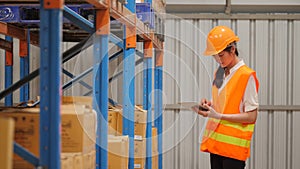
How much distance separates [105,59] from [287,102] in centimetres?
591

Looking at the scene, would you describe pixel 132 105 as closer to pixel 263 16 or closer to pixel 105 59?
pixel 105 59

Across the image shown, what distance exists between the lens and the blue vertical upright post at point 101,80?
441cm

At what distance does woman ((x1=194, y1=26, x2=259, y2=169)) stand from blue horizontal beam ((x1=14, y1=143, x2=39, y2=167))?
274cm

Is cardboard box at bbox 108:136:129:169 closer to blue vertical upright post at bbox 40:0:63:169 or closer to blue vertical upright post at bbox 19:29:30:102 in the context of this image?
blue vertical upright post at bbox 40:0:63:169

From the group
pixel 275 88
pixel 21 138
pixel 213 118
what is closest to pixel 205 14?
pixel 275 88

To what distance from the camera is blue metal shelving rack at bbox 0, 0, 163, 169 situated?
118 inches

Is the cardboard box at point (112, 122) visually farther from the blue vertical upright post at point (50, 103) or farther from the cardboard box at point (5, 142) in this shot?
the cardboard box at point (5, 142)

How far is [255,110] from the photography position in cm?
527

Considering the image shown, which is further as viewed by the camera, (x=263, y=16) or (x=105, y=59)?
(x=263, y=16)

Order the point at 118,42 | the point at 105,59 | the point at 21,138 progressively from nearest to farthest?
the point at 21,138, the point at 105,59, the point at 118,42

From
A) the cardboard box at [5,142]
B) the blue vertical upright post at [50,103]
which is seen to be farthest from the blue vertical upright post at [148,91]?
the cardboard box at [5,142]

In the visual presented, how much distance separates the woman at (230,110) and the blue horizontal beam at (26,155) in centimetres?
274

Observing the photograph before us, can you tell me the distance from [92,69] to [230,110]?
142 cm

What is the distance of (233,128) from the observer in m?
5.45
